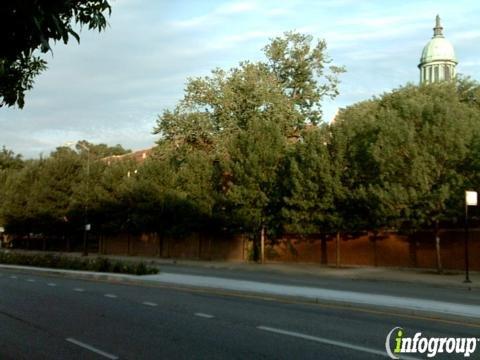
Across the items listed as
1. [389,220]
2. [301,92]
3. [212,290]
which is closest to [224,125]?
[301,92]

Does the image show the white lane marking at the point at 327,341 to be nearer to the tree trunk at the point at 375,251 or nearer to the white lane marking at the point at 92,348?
the white lane marking at the point at 92,348

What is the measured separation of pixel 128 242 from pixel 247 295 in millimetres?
37732

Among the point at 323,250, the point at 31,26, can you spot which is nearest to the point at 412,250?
the point at 323,250

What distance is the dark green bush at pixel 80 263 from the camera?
2358 centimetres

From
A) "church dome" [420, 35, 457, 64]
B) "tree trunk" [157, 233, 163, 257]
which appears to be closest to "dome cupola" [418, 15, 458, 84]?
"church dome" [420, 35, 457, 64]

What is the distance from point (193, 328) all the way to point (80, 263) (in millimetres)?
17616

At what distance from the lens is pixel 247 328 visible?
35.0ft

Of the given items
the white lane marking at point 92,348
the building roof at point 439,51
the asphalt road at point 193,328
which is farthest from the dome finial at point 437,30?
the white lane marking at point 92,348

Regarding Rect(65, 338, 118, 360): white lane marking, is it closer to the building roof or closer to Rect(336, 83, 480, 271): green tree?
Rect(336, 83, 480, 271): green tree

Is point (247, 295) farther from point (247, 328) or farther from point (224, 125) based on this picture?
point (224, 125)

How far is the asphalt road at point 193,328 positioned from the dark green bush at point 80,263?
752 cm

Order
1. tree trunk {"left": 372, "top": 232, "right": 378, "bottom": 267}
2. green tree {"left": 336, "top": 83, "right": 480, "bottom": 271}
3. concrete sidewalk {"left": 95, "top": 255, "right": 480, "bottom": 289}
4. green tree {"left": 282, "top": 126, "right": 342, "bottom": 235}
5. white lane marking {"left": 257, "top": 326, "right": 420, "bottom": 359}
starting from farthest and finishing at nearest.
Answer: tree trunk {"left": 372, "top": 232, "right": 378, "bottom": 267} → green tree {"left": 282, "top": 126, "right": 342, "bottom": 235} → green tree {"left": 336, "top": 83, "right": 480, "bottom": 271} → concrete sidewalk {"left": 95, "top": 255, "right": 480, "bottom": 289} → white lane marking {"left": 257, "top": 326, "right": 420, "bottom": 359}

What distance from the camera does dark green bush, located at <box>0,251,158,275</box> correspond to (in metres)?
23.6

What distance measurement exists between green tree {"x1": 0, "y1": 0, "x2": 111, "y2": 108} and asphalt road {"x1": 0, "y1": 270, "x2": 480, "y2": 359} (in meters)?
3.87
